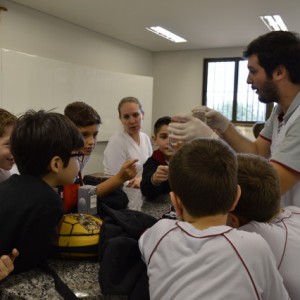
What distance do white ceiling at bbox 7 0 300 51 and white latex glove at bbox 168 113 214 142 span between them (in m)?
2.77

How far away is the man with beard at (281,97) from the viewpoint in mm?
1280

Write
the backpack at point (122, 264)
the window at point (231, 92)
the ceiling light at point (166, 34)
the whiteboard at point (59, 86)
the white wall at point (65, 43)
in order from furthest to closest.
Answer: the window at point (231, 92)
the ceiling light at point (166, 34)
the white wall at point (65, 43)
the whiteboard at point (59, 86)
the backpack at point (122, 264)

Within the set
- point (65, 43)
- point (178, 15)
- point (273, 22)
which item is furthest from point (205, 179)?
point (65, 43)

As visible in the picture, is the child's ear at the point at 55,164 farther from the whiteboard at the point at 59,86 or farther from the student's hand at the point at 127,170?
the whiteboard at the point at 59,86

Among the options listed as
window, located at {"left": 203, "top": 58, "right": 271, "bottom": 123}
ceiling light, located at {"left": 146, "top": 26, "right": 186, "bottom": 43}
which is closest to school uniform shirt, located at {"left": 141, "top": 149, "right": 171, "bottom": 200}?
ceiling light, located at {"left": 146, "top": 26, "right": 186, "bottom": 43}

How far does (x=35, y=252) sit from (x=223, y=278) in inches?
20.6

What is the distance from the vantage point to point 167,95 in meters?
6.91

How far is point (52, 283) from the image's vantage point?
0.90 m

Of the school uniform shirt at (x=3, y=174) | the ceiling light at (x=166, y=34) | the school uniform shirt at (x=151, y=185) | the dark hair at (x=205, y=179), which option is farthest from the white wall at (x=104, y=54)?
the dark hair at (x=205, y=179)

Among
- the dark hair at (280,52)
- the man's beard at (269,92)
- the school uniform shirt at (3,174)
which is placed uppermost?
the dark hair at (280,52)

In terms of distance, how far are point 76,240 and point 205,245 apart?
1.42ft

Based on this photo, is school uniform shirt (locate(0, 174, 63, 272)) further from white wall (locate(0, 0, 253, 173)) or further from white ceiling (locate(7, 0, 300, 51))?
white wall (locate(0, 0, 253, 173))

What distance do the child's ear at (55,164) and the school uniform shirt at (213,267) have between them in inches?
16.0

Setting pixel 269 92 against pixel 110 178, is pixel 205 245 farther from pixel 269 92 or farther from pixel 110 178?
pixel 269 92
